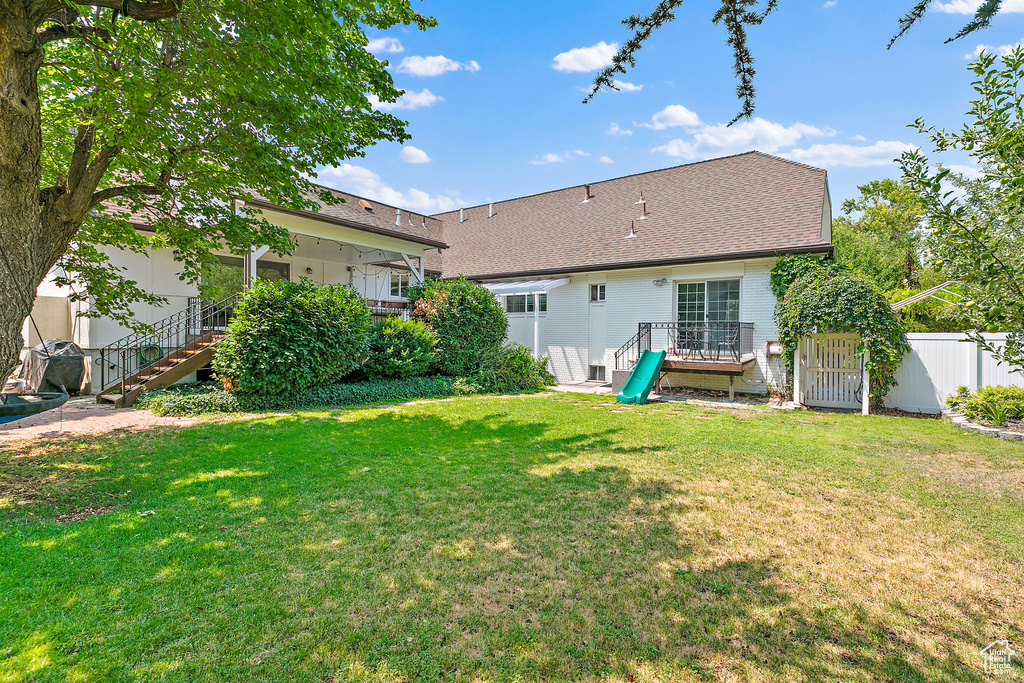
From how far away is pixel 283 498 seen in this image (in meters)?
4.42

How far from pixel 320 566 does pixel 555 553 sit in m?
1.68

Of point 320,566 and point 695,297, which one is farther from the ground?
point 695,297

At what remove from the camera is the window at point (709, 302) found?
12836 mm

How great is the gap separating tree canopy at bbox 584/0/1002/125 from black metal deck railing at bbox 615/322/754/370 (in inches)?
404

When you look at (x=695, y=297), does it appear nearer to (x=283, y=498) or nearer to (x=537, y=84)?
(x=537, y=84)

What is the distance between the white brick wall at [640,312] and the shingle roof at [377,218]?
209 inches

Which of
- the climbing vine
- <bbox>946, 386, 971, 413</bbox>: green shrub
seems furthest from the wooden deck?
<bbox>946, 386, 971, 413</bbox>: green shrub

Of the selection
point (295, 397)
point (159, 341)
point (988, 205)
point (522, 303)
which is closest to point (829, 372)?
point (988, 205)

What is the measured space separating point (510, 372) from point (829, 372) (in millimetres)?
8254

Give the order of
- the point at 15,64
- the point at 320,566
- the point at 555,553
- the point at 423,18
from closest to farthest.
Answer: the point at 320,566, the point at 555,553, the point at 15,64, the point at 423,18

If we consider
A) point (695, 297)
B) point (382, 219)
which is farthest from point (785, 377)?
point (382, 219)

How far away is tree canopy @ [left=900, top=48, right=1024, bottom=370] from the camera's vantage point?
8.87 ft

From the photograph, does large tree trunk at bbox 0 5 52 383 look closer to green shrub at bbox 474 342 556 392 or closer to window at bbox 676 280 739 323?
green shrub at bbox 474 342 556 392

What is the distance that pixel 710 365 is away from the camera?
11.6m
